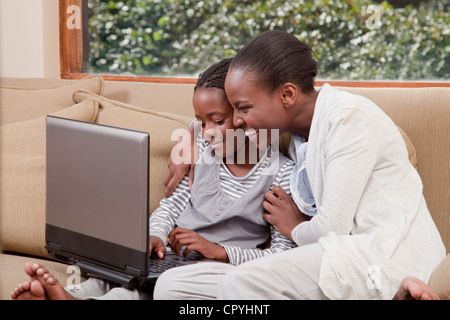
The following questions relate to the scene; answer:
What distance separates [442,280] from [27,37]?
6.79 feet

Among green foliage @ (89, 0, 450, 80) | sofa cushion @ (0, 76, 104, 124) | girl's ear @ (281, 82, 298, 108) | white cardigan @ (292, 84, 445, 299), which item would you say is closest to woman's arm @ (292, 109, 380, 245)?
white cardigan @ (292, 84, 445, 299)

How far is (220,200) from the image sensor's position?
57.3 inches

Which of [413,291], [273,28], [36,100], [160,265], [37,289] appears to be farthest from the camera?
[273,28]

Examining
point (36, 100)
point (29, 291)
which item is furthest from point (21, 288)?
point (36, 100)

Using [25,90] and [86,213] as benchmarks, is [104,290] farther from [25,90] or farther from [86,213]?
[25,90]

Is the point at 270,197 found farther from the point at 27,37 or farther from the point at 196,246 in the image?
the point at 27,37

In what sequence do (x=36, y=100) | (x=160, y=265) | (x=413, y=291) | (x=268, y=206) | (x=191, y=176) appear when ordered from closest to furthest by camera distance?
(x=413, y=291) → (x=160, y=265) → (x=268, y=206) → (x=191, y=176) → (x=36, y=100)

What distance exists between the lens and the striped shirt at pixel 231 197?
1364mm

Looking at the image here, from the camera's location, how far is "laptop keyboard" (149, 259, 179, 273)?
4.09 feet

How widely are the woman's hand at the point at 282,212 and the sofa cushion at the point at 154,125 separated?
39 cm

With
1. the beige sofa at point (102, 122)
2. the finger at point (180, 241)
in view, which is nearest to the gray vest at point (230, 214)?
the finger at point (180, 241)

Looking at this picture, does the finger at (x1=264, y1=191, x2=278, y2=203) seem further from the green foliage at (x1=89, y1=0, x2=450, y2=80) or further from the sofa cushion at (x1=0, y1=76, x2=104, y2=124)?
the green foliage at (x1=89, y1=0, x2=450, y2=80)

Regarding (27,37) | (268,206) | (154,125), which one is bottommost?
(268,206)

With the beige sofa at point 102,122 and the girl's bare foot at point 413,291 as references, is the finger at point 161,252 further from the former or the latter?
the girl's bare foot at point 413,291
